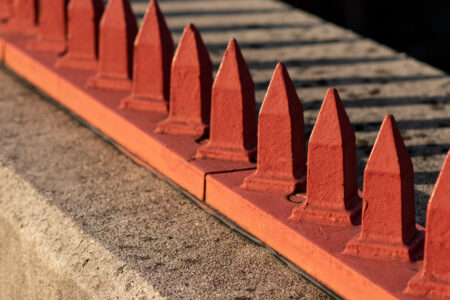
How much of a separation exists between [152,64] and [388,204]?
5.12 ft

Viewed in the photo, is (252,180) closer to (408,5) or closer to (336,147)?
(336,147)

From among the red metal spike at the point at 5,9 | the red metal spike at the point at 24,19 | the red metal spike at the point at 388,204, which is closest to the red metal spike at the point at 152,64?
the red metal spike at the point at 24,19

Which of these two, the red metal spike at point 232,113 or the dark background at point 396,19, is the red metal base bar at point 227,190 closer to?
the red metal spike at point 232,113

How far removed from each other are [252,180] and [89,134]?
1.19 m

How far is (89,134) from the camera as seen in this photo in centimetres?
463

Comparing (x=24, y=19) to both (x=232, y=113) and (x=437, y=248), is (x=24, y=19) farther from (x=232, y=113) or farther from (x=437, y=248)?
(x=437, y=248)

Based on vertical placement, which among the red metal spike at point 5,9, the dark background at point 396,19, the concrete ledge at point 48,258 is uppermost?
the red metal spike at point 5,9

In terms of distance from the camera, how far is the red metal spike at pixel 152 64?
171 inches

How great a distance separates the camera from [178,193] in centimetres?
400

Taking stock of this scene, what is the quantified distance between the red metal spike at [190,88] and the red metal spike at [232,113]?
0.22m

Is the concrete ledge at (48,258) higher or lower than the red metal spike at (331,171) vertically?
lower

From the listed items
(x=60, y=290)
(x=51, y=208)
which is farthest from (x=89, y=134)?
(x=60, y=290)

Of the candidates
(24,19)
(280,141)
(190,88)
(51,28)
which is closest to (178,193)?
(190,88)

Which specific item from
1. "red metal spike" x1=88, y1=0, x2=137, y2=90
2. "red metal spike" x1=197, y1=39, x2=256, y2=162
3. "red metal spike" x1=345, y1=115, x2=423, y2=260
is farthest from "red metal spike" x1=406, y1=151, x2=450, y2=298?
"red metal spike" x1=88, y1=0, x2=137, y2=90
